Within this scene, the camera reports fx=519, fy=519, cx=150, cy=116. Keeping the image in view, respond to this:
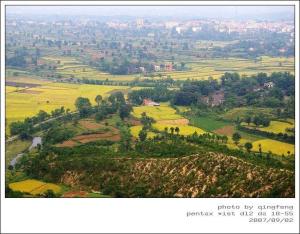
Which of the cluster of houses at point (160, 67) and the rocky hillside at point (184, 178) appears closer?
the rocky hillside at point (184, 178)

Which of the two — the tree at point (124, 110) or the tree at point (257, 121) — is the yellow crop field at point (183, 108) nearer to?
the tree at point (124, 110)

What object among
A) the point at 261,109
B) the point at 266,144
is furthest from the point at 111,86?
the point at 266,144

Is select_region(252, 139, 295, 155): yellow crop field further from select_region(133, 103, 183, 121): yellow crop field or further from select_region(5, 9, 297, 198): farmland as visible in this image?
select_region(133, 103, 183, 121): yellow crop field

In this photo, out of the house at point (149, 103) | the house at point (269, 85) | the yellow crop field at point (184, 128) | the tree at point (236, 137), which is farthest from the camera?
the house at point (269, 85)

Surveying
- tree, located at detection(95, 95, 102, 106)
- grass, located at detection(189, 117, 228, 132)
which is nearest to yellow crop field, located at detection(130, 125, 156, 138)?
grass, located at detection(189, 117, 228, 132)

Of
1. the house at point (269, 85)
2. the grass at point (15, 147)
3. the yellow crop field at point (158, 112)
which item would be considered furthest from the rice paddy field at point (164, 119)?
the house at point (269, 85)
